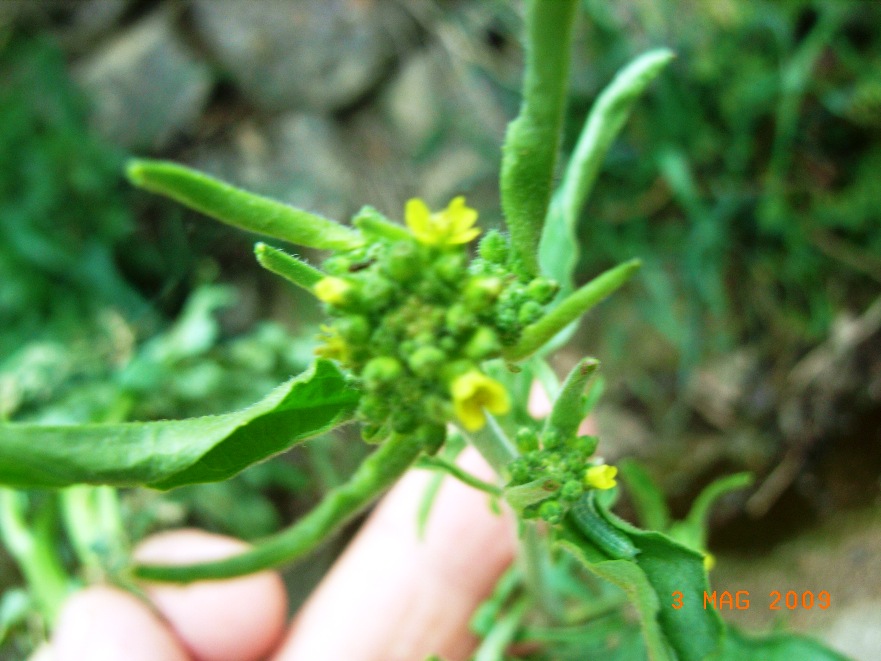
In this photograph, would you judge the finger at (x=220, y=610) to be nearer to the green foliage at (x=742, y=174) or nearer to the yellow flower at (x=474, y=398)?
the yellow flower at (x=474, y=398)

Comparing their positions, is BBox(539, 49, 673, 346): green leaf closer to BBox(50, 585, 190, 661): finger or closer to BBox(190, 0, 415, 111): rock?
BBox(50, 585, 190, 661): finger

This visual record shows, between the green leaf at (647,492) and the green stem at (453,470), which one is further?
the green leaf at (647,492)

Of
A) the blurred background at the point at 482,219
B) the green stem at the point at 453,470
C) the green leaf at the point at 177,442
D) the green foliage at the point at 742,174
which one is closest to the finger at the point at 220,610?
the blurred background at the point at 482,219

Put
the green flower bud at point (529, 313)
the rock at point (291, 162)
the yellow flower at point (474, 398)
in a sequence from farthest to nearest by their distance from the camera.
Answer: the rock at point (291, 162) < the green flower bud at point (529, 313) < the yellow flower at point (474, 398)

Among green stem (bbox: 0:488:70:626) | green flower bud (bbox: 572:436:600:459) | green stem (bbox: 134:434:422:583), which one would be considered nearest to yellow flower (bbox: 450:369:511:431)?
green flower bud (bbox: 572:436:600:459)

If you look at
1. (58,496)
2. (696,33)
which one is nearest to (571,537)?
(58,496)

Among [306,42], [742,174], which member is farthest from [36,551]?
[742,174]
